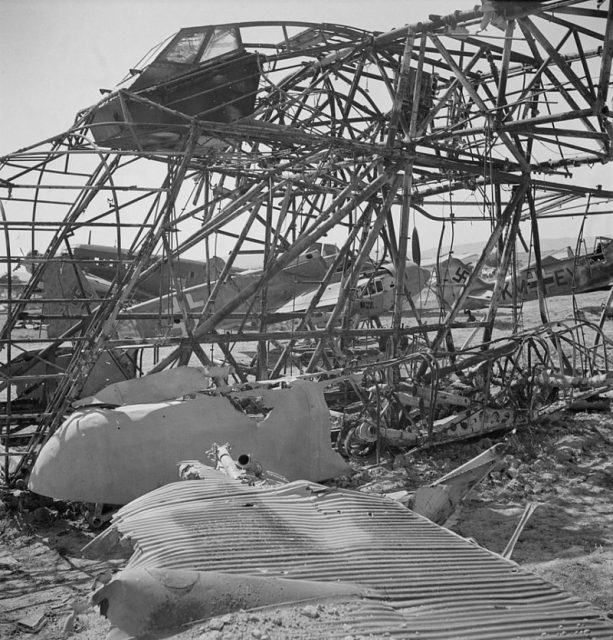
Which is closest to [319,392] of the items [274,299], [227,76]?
[227,76]

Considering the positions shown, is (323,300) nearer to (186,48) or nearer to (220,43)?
(220,43)

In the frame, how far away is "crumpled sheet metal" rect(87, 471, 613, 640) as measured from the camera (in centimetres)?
271

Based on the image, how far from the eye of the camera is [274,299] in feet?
63.9

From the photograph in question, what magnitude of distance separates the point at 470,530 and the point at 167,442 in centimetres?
283

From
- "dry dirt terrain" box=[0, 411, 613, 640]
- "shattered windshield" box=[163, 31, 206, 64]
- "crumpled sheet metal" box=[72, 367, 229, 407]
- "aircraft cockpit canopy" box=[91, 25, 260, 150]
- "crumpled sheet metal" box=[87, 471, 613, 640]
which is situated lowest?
"dry dirt terrain" box=[0, 411, 613, 640]

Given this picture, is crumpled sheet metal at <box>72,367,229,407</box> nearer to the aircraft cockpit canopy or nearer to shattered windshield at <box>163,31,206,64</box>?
the aircraft cockpit canopy

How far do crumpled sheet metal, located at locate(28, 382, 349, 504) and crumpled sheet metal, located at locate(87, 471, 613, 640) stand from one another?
2.21 meters

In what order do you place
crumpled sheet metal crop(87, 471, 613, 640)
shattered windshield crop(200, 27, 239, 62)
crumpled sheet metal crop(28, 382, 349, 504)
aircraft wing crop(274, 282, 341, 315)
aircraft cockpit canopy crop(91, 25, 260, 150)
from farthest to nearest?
aircraft wing crop(274, 282, 341, 315)
shattered windshield crop(200, 27, 239, 62)
aircraft cockpit canopy crop(91, 25, 260, 150)
crumpled sheet metal crop(28, 382, 349, 504)
crumpled sheet metal crop(87, 471, 613, 640)

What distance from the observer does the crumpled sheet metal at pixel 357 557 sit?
271 centimetres

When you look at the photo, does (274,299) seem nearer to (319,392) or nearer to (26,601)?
(319,392)

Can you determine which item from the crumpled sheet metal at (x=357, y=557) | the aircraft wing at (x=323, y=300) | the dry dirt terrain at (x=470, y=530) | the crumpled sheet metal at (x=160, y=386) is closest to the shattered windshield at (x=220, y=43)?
the crumpled sheet metal at (x=160, y=386)

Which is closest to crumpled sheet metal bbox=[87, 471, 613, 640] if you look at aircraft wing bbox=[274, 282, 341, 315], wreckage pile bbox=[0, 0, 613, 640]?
wreckage pile bbox=[0, 0, 613, 640]

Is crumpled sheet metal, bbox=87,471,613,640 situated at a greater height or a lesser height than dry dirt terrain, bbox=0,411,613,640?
greater

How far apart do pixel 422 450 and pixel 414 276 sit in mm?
13466
